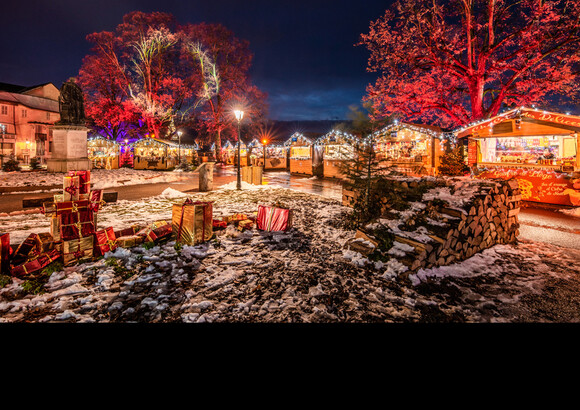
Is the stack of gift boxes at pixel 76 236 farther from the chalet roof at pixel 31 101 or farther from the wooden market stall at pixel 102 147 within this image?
the chalet roof at pixel 31 101

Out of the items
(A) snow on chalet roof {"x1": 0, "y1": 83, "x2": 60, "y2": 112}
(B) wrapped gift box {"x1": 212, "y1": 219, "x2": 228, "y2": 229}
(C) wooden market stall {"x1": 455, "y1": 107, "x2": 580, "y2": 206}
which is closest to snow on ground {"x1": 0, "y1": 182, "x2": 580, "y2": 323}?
(B) wrapped gift box {"x1": 212, "y1": 219, "x2": 228, "y2": 229}

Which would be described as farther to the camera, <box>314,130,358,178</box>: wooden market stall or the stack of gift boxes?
<box>314,130,358,178</box>: wooden market stall

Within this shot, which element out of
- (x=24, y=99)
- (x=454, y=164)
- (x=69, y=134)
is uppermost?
(x=24, y=99)

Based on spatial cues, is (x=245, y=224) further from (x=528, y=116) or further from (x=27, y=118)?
(x=27, y=118)

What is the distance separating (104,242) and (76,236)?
47 centimetres

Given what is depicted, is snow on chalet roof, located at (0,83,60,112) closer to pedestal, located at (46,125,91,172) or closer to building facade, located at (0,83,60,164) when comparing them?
building facade, located at (0,83,60,164)

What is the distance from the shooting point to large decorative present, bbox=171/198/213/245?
16.2 ft

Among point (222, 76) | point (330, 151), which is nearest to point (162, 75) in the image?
point (222, 76)

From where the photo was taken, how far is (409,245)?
437 centimetres

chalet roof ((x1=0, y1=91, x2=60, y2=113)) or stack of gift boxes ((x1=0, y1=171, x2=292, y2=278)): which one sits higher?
chalet roof ((x1=0, y1=91, x2=60, y2=113))

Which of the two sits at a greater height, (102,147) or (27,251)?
(102,147)

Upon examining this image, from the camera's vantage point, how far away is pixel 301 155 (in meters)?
23.2
